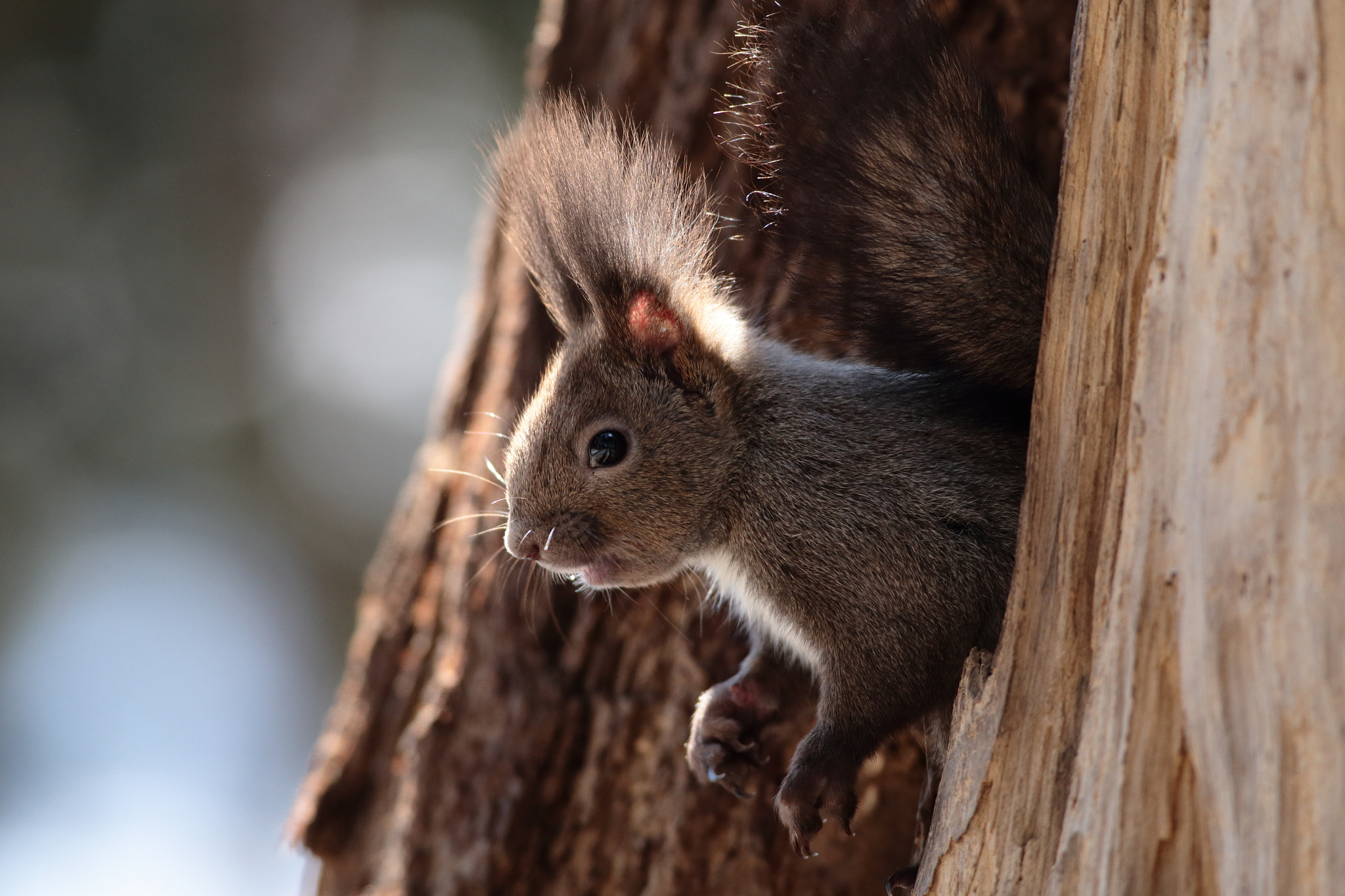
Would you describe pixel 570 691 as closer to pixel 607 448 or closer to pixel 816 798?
pixel 607 448

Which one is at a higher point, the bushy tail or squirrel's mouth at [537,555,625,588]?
the bushy tail

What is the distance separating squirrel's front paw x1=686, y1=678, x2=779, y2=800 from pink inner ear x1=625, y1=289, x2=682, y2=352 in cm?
68

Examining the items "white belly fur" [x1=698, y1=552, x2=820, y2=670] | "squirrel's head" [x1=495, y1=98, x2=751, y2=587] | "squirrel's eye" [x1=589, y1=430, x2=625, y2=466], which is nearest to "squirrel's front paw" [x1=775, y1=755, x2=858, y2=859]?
"white belly fur" [x1=698, y1=552, x2=820, y2=670]

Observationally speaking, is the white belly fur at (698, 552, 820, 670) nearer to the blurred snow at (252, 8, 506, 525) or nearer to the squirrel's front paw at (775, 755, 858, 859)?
the squirrel's front paw at (775, 755, 858, 859)

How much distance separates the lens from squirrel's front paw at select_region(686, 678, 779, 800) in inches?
88.7

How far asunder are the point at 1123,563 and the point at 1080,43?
2.13ft

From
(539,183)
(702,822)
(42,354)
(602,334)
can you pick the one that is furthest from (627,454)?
(42,354)

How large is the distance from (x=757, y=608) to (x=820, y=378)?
0.41 m

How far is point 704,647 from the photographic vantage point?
2682 mm

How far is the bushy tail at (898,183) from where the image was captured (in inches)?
69.1

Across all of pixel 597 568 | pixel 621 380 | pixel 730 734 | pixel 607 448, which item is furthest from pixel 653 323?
pixel 730 734

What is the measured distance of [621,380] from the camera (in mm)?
2111

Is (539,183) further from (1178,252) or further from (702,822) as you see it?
(702,822)

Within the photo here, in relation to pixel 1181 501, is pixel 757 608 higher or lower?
lower
